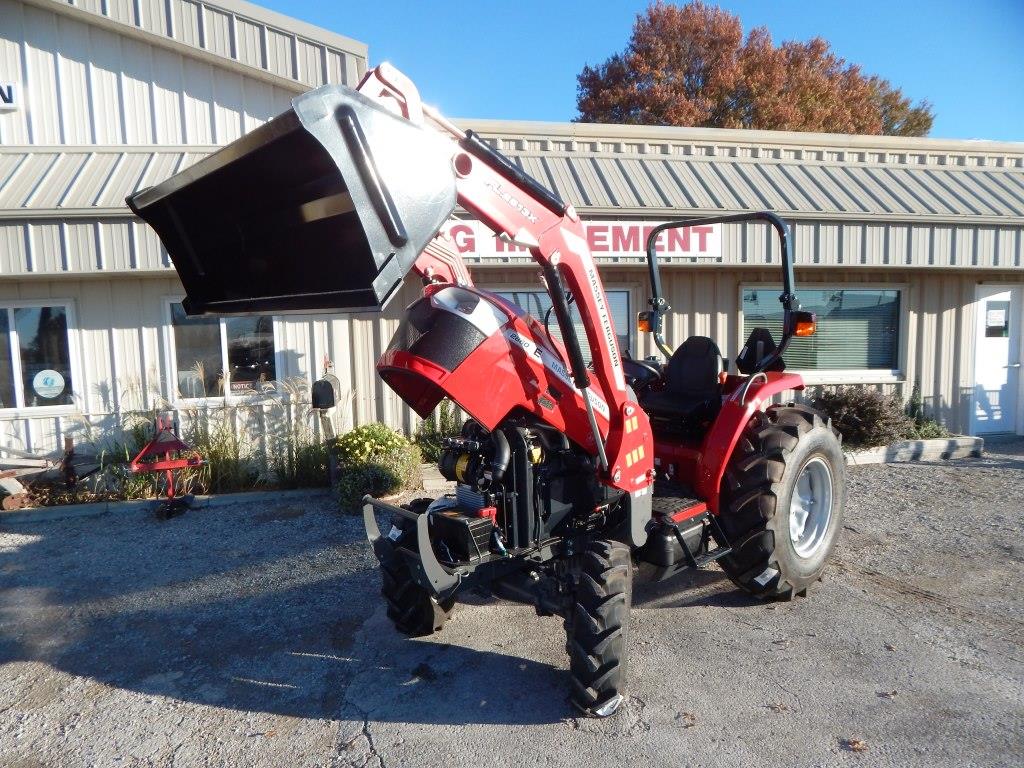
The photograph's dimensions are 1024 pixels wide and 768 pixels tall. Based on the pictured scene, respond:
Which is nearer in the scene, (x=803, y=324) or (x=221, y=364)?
(x=803, y=324)

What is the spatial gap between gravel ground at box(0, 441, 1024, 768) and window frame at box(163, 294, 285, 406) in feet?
7.74

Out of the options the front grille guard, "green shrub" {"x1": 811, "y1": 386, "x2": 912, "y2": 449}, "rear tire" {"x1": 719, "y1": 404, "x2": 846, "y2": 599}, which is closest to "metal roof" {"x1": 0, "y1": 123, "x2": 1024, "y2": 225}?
"green shrub" {"x1": 811, "y1": 386, "x2": 912, "y2": 449}

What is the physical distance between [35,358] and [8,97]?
320 cm

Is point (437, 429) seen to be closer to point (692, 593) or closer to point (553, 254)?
point (692, 593)

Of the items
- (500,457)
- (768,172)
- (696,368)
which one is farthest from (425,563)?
(768,172)

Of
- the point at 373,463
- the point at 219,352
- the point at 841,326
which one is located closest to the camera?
the point at 373,463

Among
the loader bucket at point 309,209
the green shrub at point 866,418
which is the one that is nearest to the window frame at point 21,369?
the loader bucket at point 309,209

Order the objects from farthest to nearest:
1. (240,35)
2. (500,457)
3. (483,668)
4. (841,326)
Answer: (841,326)
(240,35)
(483,668)
(500,457)

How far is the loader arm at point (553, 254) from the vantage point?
2.58 metres

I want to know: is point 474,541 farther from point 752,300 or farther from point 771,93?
point 771,93

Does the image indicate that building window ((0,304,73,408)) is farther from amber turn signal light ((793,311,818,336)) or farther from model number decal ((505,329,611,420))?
amber turn signal light ((793,311,818,336))

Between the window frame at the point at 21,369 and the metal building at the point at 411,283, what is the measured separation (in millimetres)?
20

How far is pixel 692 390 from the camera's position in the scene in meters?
4.23

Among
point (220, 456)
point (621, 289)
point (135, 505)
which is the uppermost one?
point (621, 289)
